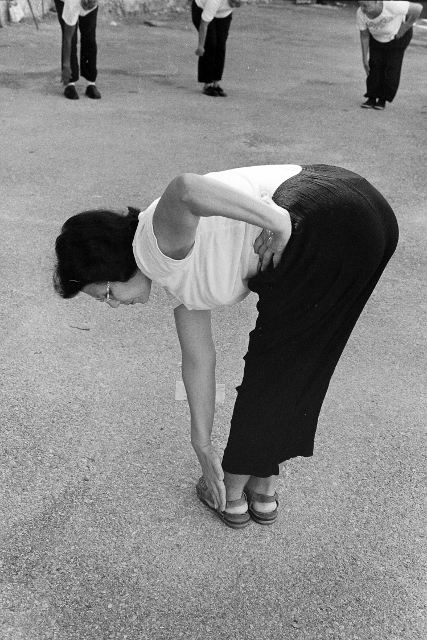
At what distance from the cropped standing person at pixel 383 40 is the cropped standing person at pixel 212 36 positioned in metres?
1.29

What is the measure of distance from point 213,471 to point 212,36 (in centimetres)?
677

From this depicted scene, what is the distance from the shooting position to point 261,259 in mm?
2248

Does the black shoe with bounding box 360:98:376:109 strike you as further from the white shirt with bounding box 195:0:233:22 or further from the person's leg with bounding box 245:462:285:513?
the person's leg with bounding box 245:462:285:513

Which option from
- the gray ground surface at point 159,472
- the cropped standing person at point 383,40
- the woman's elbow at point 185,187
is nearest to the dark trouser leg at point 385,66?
A: the cropped standing person at point 383,40

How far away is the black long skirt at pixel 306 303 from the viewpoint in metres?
2.22

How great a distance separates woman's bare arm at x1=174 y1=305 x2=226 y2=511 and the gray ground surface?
245 mm

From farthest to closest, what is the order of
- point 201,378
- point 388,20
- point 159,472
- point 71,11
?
point 388,20, point 71,11, point 159,472, point 201,378

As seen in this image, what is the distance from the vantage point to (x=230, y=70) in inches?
402

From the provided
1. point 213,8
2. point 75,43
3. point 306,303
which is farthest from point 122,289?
point 213,8

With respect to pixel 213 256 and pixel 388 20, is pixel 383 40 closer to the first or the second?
pixel 388 20

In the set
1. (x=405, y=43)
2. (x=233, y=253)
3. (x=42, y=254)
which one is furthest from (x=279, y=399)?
(x=405, y=43)

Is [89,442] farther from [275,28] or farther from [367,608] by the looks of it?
[275,28]

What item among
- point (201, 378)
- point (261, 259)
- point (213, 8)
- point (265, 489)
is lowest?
point (213, 8)

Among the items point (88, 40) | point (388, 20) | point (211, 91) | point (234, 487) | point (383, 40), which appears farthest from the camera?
point (211, 91)
